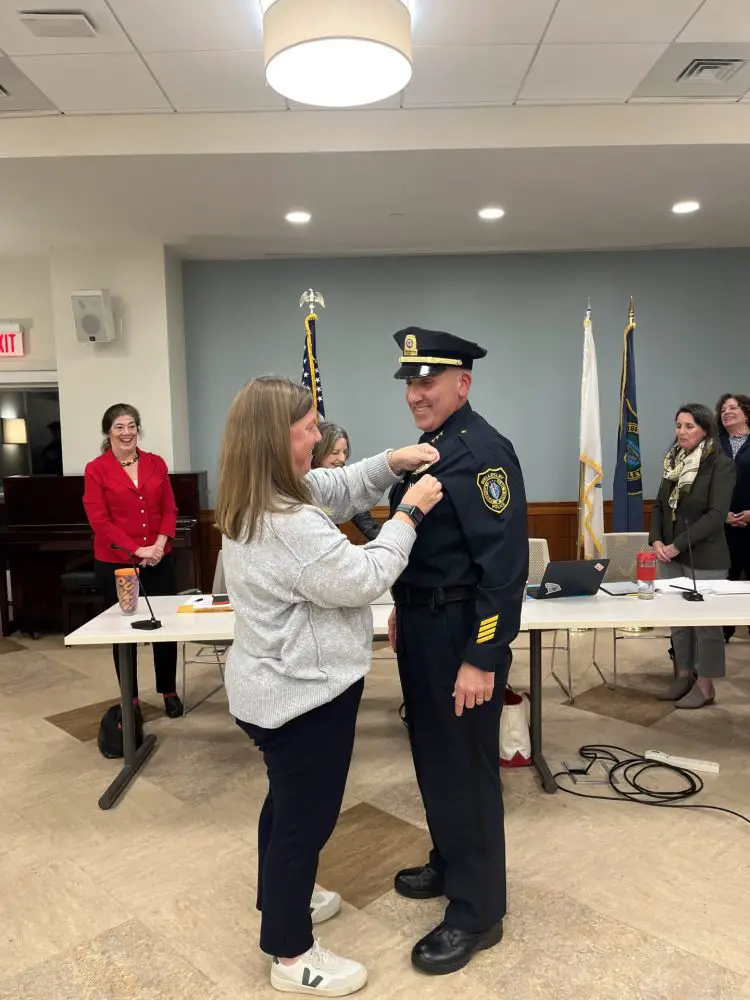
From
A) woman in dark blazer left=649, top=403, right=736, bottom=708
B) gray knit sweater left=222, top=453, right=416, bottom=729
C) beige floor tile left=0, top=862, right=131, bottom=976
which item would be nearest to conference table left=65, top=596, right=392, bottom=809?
beige floor tile left=0, top=862, right=131, bottom=976

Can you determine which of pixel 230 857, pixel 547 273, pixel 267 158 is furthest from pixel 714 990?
pixel 547 273

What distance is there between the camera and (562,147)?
391 centimetres

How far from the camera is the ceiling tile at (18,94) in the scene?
134 inches

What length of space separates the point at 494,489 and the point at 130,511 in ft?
7.78

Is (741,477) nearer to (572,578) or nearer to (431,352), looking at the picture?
(572,578)

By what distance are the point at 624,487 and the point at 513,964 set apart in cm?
436

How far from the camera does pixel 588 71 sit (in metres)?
3.53

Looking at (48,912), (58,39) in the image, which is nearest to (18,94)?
(58,39)

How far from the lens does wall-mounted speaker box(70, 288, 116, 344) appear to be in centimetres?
546

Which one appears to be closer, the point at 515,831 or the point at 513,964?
the point at 513,964

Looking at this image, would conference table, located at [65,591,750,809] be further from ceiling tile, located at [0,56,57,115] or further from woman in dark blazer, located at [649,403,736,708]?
ceiling tile, located at [0,56,57,115]

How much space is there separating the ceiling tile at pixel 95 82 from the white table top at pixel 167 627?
248 cm

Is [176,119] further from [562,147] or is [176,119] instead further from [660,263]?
[660,263]

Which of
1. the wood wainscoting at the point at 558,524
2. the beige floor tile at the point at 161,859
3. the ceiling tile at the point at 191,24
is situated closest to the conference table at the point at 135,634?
the beige floor tile at the point at 161,859
